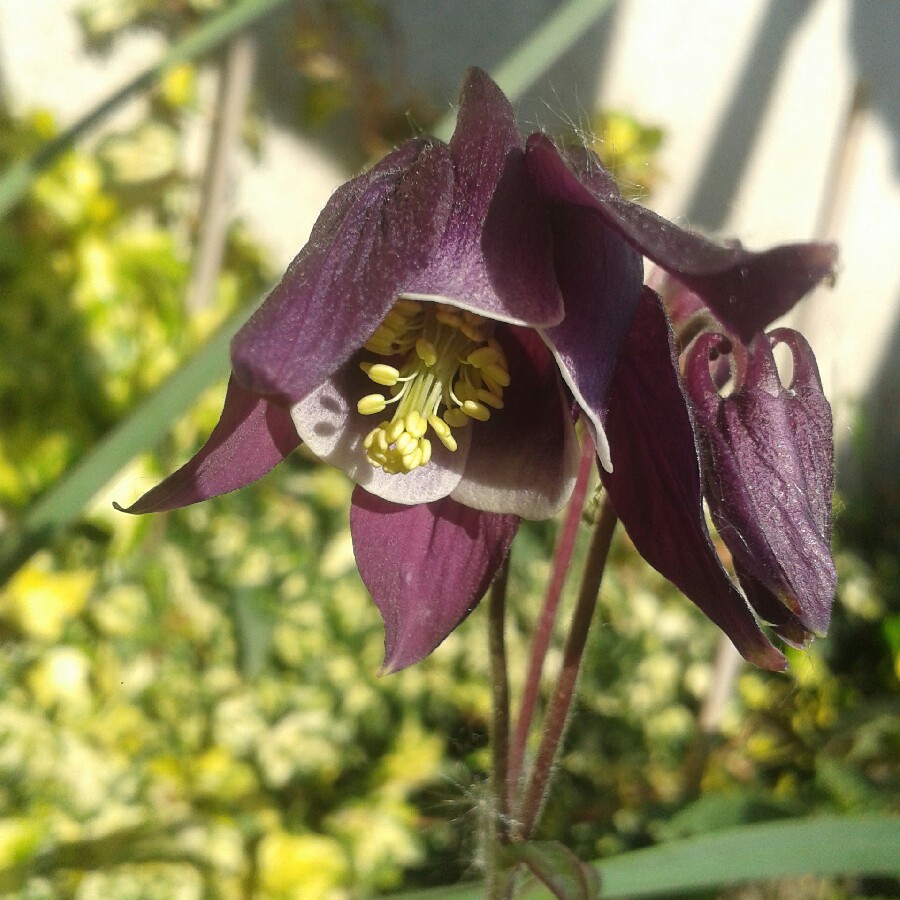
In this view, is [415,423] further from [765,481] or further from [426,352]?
[765,481]

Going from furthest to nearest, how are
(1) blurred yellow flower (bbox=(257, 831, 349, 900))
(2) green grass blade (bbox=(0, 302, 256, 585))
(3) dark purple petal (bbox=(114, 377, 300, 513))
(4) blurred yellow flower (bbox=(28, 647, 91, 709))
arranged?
(4) blurred yellow flower (bbox=(28, 647, 91, 709)), (1) blurred yellow flower (bbox=(257, 831, 349, 900)), (2) green grass blade (bbox=(0, 302, 256, 585)), (3) dark purple petal (bbox=(114, 377, 300, 513))

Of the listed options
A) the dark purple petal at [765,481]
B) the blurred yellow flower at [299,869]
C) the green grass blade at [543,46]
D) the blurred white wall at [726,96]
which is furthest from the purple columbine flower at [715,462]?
the blurred white wall at [726,96]

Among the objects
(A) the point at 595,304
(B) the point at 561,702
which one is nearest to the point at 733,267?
(A) the point at 595,304

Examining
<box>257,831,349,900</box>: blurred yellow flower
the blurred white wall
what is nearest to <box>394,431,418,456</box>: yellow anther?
<box>257,831,349,900</box>: blurred yellow flower

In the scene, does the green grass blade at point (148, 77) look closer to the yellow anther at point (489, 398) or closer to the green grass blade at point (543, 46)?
the green grass blade at point (543, 46)

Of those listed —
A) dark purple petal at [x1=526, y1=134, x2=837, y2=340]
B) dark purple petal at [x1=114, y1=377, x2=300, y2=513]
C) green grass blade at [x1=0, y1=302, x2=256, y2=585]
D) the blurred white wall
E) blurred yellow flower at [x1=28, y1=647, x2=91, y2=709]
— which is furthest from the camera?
the blurred white wall

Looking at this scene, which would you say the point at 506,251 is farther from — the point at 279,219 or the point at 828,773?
the point at 279,219

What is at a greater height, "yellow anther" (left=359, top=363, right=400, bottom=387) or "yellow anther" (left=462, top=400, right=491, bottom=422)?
"yellow anther" (left=359, top=363, right=400, bottom=387)

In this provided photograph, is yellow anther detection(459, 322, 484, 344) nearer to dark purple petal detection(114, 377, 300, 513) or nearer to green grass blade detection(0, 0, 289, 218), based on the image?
dark purple petal detection(114, 377, 300, 513)
